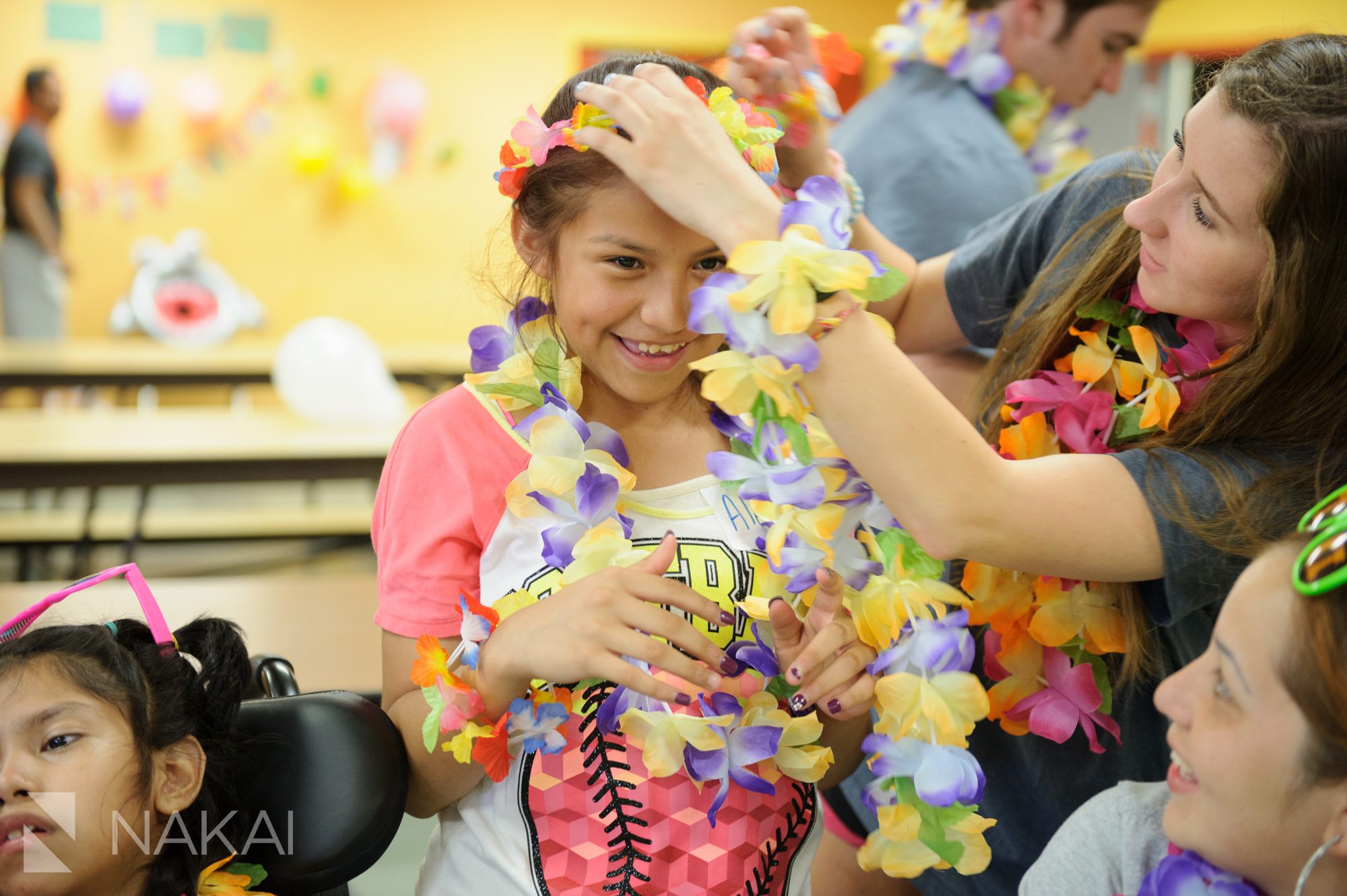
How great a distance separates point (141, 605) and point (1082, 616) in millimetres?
1199

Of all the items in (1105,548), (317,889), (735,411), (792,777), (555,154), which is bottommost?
(317,889)

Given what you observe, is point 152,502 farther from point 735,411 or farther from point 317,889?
point 735,411

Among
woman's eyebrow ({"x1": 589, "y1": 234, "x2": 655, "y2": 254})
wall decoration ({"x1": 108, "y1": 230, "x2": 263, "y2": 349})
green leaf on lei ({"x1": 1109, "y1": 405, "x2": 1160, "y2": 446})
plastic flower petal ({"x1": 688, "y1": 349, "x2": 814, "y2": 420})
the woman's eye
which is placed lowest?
wall decoration ({"x1": 108, "y1": 230, "x2": 263, "y2": 349})

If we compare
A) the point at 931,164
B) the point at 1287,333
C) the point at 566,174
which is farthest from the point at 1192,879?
the point at 931,164

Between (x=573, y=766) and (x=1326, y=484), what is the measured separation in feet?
3.13

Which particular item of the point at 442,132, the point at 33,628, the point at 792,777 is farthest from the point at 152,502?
the point at 792,777

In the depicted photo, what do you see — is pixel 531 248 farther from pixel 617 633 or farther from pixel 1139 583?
pixel 1139 583

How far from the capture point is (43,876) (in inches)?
51.6

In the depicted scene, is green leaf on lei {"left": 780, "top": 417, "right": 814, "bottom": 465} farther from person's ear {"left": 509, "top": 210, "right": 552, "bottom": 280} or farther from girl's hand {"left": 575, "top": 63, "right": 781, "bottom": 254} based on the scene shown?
person's ear {"left": 509, "top": 210, "right": 552, "bottom": 280}

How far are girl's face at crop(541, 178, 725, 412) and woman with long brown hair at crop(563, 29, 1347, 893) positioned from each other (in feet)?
0.71

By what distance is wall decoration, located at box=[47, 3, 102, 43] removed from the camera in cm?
898

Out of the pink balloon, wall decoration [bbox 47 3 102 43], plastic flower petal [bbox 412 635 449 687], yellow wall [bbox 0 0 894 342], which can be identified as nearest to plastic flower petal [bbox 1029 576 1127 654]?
plastic flower petal [bbox 412 635 449 687]

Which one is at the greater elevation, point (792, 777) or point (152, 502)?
point (792, 777)

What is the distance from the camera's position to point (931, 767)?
131 cm
